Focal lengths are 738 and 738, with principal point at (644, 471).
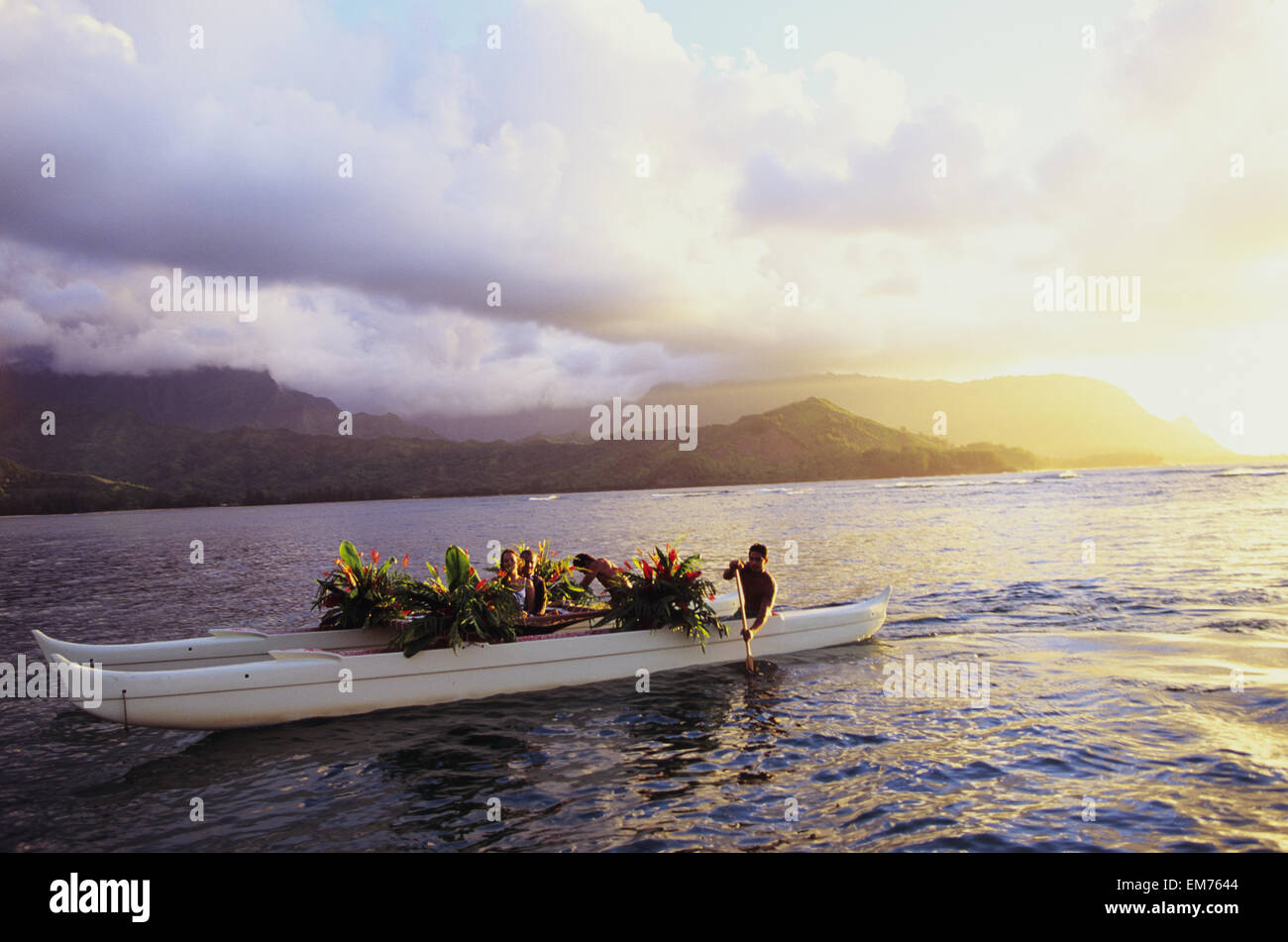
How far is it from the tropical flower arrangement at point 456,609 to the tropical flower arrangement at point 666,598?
2319 mm

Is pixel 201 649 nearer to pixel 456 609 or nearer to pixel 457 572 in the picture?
pixel 456 609

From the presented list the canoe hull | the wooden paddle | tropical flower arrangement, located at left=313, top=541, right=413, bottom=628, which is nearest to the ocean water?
the wooden paddle

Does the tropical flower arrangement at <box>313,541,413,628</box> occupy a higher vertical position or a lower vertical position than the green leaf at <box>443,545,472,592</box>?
lower

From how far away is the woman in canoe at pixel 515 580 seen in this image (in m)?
13.8

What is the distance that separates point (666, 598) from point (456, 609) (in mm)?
3925

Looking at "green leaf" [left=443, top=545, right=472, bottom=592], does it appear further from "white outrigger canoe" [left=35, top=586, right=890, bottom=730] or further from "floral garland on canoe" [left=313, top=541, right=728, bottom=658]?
"white outrigger canoe" [left=35, top=586, right=890, bottom=730]

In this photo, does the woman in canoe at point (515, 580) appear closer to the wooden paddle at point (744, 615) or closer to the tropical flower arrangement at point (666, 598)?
the tropical flower arrangement at point (666, 598)

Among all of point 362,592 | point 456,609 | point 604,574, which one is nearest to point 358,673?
point 456,609

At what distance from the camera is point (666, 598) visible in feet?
46.2

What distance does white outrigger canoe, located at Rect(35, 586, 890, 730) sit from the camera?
35.0 ft

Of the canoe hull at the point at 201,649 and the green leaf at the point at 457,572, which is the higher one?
the green leaf at the point at 457,572

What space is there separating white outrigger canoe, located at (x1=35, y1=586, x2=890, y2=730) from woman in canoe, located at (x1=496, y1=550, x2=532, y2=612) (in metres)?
1.14

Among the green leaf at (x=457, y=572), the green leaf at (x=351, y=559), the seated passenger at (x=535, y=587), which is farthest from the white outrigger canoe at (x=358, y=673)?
the green leaf at (x=351, y=559)
